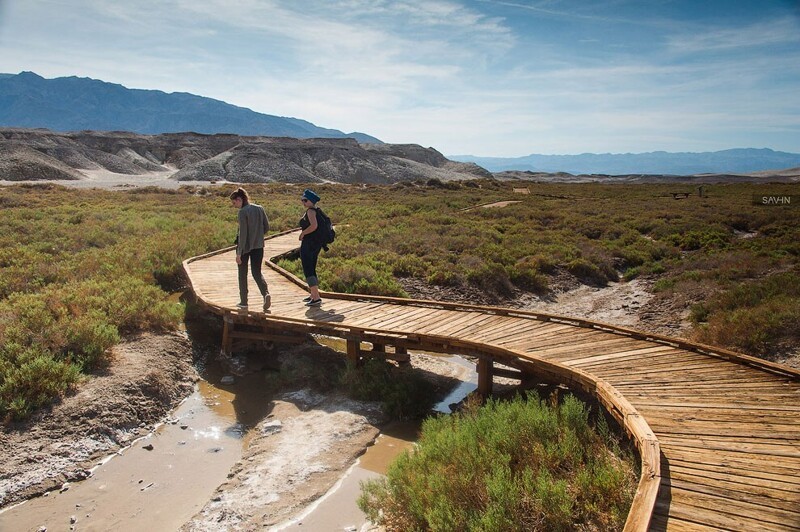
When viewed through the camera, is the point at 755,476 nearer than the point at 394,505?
Yes

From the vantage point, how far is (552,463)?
541 cm

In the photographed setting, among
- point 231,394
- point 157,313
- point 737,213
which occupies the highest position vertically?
point 737,213

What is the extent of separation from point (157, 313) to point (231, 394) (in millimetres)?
3201

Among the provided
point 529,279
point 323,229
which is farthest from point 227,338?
point 529,279

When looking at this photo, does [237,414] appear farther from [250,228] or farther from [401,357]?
[250,228]

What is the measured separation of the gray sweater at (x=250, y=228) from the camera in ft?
32.6

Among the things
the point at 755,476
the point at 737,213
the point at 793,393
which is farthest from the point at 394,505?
the point at 737,213

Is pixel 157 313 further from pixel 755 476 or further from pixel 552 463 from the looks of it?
pixel 755 476

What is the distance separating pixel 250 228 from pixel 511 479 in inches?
264

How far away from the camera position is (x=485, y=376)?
28.9 ft

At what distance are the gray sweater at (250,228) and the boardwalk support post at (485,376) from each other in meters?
4.70

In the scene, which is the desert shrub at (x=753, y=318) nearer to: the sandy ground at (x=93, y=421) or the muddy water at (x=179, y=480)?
the muddy water at (x=179, y=480)

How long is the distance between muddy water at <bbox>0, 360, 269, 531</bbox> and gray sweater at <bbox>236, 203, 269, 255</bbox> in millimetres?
2944

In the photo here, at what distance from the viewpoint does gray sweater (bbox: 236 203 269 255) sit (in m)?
9.92
